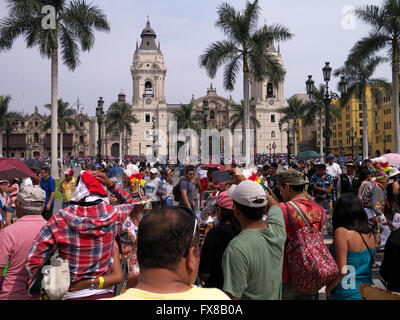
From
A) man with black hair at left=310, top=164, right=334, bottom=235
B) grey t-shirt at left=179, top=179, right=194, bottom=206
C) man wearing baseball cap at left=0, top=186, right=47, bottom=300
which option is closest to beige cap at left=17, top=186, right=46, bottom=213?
man wearing baseball cap at left=0, top=186, right=47, bottom=300

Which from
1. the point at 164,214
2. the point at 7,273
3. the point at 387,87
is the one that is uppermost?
the point at 387,87

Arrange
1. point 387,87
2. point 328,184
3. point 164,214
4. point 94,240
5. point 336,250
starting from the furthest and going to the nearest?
point 387,87
point 328,184
point 336,250
point 94,240
point 164,214

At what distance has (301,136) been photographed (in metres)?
102

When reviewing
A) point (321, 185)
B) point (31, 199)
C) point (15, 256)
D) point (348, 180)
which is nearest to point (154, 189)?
point (321, 185)

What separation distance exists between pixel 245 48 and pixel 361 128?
70656mm

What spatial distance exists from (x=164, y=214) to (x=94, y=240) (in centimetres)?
127

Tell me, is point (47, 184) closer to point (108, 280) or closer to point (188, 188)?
point (188, 188)

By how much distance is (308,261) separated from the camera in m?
3.16

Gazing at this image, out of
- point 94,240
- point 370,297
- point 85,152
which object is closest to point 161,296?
point 370,297

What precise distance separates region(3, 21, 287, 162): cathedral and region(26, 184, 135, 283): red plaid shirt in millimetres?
85178

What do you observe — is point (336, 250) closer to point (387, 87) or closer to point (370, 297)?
point (370, 297)

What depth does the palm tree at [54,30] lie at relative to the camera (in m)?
20.7

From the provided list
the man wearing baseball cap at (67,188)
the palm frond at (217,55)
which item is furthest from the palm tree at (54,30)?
the man wearing baseball cap at (67,188)

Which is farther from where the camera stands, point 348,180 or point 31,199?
point 348,180
